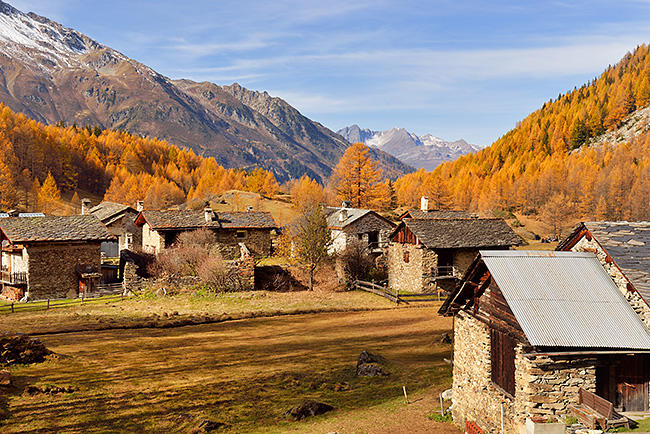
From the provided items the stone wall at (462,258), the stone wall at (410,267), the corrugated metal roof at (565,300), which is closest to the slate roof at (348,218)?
the stone wall at (410,267)

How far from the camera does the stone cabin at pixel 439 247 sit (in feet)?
134

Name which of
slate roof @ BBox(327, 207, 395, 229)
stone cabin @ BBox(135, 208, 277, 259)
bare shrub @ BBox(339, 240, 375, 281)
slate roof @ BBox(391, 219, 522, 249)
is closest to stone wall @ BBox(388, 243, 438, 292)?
slate roof @ BBox(391, 219, 522, 249)

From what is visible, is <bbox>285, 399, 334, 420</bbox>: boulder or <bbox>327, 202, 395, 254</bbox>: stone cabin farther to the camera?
<bbox>327, 202, 395, 254</bbox>: stone cabin

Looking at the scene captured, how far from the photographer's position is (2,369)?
1906 cm

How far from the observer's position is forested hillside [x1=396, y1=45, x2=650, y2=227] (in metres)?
103

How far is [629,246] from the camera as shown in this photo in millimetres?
13898

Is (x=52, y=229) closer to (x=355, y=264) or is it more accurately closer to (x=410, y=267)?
(x=355, y=264)

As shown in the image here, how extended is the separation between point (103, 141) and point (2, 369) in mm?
161710

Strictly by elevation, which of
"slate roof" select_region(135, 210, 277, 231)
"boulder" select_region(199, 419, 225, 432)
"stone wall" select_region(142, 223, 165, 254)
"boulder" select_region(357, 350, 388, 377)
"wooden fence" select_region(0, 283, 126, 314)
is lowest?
"boulder" select_region(199, 419, 225, 432)

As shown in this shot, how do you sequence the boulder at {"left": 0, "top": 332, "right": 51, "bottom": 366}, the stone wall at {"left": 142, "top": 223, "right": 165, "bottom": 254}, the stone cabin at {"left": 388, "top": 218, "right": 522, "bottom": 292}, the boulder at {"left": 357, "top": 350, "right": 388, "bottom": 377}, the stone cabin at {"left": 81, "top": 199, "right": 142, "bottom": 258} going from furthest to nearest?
the stone cabin at {"left": 81, "top": 199, "right": 142, "bottom": 258}
the stone wall at {"left": 142, "top": 223, "right": 165, "bottom": 254}
the stone cabin at {"left": 388, "top": 218, "right": 522, "bottom": 292}
the boulder at {"left": 0, "top": 332, "right": 51, "bottom": 366}
the boulder at {"left": 357, "top": 350, "right": 388, "bottom": 377}

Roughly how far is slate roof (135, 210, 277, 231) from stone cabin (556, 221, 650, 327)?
40545 mm

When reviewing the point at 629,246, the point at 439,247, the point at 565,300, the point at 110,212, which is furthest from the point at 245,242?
the point at 565,300

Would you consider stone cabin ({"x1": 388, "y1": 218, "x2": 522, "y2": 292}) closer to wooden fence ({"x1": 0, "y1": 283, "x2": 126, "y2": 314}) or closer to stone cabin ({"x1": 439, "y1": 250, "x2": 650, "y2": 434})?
stone cabin ({"x1": 439, "y1": 250, "x2": 650, "y2": 434})

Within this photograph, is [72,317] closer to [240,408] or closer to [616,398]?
[240,408]
